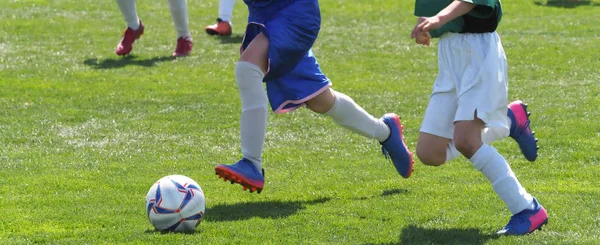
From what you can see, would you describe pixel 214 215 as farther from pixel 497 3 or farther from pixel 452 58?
pixel 497 3

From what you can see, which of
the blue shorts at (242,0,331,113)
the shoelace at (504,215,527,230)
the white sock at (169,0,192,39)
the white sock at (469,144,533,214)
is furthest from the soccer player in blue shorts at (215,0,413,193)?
the white sock at (169,0,192,39)

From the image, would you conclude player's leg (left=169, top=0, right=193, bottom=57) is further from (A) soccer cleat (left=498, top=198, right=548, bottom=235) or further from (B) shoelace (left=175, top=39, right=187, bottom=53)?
(A) soccer cleat (left=498, top=198, right=548, bottom=235)

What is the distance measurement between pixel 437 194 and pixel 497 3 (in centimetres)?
141

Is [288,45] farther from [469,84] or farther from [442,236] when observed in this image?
[442,236]

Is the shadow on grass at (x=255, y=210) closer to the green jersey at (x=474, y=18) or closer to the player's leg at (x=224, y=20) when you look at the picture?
the green jersey at (x=474, y=18)

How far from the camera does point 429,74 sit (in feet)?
34.8

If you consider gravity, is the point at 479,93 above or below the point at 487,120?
above

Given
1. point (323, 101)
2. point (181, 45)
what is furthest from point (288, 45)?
point (181, 45)

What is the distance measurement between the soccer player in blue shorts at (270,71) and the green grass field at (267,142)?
301 mm

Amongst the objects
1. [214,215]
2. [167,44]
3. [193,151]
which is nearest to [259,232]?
[214,215]

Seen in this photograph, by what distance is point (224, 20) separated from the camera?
12695 mm

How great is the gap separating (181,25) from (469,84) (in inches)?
266

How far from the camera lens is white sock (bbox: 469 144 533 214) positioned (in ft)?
16.4

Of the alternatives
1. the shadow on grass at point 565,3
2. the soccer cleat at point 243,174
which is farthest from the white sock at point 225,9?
the soccer cleat at point 243,174
